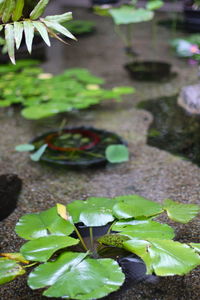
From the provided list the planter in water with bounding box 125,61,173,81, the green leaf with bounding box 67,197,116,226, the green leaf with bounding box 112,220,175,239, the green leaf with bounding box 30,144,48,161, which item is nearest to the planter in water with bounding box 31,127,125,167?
the green leaf with bounding box 30,144,48,161

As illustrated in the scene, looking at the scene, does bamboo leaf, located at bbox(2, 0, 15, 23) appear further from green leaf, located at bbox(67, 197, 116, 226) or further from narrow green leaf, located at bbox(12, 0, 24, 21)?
green leaf, located at bbox(67, 197, 116, 226)

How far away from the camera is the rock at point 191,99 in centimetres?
220

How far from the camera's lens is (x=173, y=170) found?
1.67 m

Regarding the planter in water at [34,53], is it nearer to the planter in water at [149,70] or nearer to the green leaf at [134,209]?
the planter in water at [149,70]

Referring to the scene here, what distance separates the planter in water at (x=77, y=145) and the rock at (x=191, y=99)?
514 mm

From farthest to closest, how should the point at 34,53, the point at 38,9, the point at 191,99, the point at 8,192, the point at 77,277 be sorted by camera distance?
the point at 34,53
the point at 191,99
the point at 8,192
the point at 38,9
the point at 77,277

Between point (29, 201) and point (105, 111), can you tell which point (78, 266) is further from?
point (105, 111)

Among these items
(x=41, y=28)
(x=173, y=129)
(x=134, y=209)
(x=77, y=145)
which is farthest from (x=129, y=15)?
(x=134, y=209)

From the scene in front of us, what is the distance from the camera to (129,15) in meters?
2.88

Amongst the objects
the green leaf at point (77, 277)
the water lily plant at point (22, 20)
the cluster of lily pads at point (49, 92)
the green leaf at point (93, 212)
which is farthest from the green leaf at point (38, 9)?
the cluster of lily pads at point (49, 92)

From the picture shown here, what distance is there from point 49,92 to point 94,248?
1.45 meters

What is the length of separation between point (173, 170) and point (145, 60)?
1.84m

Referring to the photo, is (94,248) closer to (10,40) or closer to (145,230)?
(145,230)

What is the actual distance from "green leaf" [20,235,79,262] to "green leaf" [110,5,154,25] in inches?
80.9
